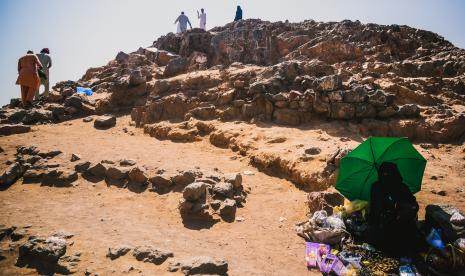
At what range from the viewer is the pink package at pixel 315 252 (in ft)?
14.2

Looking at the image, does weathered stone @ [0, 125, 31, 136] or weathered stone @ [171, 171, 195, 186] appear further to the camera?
weathered stone @ [0, 125, 31, 136]

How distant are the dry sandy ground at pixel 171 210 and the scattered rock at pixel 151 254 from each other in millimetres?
90

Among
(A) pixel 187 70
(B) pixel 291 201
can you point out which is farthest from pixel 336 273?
(A) pixel 187 70

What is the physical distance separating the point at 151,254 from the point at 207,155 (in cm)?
511

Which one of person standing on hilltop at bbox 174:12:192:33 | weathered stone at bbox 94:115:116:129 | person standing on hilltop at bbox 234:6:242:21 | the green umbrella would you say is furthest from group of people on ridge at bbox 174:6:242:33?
the green umbrella

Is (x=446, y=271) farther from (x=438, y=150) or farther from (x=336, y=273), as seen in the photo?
(x=438, y=150)

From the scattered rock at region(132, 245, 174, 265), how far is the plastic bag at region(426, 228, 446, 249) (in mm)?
3678

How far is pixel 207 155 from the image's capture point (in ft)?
30.0

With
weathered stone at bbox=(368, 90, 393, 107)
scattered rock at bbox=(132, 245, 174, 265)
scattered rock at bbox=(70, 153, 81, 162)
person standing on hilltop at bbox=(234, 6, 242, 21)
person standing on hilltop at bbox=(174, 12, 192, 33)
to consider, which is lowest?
scattered rock at bbox=(132, 245, 174, 265)

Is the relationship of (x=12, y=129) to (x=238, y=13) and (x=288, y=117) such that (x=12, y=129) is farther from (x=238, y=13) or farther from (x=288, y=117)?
(x=238, y=13)

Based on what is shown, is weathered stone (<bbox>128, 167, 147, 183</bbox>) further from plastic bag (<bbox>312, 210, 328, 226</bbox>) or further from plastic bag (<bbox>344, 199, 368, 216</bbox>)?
plastic bag (<bbox>344, 199, 368, 216</bbox>)

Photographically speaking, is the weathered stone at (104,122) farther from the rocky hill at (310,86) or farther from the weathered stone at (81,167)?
the weathered stone at (81,167)

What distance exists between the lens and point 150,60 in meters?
19.7

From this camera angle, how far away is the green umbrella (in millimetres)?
4961
